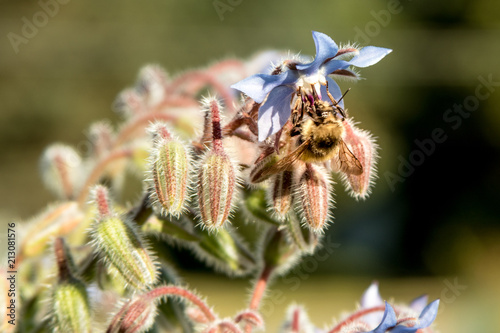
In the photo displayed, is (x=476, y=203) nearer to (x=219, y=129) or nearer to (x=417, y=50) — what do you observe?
(x=417, y=50)

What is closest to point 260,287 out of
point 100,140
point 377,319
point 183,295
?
point 183,295

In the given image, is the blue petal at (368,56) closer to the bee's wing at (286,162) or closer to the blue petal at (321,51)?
the blue petal at (321,51)

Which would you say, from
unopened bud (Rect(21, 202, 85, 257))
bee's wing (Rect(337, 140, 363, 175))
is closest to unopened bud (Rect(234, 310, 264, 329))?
bee's wing (Rect(337, 140, 363, 175))

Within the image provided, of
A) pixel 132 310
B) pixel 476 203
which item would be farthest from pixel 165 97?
pixel 476 203

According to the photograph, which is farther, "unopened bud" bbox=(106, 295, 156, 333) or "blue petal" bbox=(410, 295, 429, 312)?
"blue petal" bbox=(410, 295, 429, 312)

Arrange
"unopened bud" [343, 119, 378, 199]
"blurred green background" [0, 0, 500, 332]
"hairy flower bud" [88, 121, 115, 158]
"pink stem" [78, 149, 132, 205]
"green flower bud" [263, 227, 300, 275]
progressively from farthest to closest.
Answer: "blurred green background" [0, 0, 500, 332] < "hairy flower bud" [88, 121, 115, 158] < "pink stem" [78, 149, 132, 205] < "green flower bud" [263, 227, 300, 275] < "unopened bud" [343, 119, 378, 199]

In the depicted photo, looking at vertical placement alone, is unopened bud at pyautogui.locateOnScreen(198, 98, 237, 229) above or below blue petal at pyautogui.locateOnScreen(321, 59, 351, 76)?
below

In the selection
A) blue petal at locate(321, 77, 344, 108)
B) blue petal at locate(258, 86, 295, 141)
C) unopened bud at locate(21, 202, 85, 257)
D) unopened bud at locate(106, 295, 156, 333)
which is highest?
unopened bud at locate(21, 202, 85, 257)

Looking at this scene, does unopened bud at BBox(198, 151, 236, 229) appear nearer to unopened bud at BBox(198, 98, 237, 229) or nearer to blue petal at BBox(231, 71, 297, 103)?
unopened bud at BBox(198, 98, 237, 229)
